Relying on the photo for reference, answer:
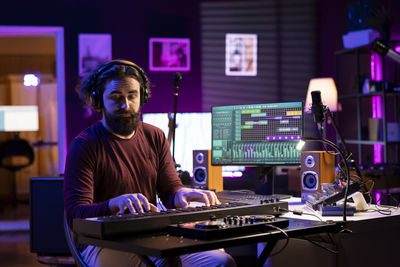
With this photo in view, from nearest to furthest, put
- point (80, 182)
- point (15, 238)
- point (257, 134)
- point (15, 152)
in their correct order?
point (80, 182) → point (257, 134) → point (15, 238) → point (15, 152)

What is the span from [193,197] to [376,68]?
12.5 feet

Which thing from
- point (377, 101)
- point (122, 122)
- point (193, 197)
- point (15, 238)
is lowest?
point (15, 238)

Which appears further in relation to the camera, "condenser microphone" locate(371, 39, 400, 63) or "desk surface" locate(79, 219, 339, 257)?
"condenser microphone" locate(371, 39, 400, 63)

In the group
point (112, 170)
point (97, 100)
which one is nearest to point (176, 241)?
point (112, 170)

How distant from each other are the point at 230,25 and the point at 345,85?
4.56 ft

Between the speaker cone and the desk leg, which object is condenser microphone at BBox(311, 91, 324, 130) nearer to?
the desk leg

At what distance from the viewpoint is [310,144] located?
11.8 feet

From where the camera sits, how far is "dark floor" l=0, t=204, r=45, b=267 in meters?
4.18

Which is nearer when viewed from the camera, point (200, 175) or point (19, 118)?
point (200, 175)

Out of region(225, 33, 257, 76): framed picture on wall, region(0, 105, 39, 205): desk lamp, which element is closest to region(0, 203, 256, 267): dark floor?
region(0, 105, 39, 205): desk lamp

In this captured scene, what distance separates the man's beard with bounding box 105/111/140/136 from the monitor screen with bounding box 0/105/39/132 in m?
5.78

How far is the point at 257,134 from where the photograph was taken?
2.88m

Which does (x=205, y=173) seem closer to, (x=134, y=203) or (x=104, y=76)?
(x=104, y=76)

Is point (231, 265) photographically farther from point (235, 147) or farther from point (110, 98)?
point (235, 147)
